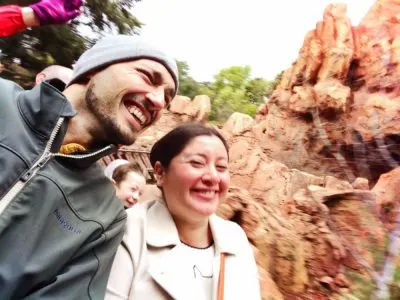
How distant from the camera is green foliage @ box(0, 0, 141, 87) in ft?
16.1

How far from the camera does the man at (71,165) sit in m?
1.01

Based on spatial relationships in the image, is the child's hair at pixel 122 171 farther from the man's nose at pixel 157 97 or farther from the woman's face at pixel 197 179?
the man's nose at pixel 157 97

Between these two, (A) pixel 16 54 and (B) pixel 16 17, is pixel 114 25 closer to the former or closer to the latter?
(A) pixel 16 54

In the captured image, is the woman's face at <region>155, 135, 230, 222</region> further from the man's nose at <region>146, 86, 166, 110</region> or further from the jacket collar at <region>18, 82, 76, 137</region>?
the jacket collar at <region>18, 82, 76, 137</region>

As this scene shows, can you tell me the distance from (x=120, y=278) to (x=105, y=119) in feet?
1.88

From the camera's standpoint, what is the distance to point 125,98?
1.33m

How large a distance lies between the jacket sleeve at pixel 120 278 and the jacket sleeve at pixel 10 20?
6.17 ft

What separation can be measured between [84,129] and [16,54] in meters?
4.51

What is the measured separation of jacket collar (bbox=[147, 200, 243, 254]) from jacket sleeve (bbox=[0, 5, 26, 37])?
1720 millimetres

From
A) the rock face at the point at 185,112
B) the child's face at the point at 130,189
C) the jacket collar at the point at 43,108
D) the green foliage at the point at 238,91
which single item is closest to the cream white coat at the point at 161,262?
the jacket collar at the point at 43,108

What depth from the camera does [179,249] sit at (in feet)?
4.42

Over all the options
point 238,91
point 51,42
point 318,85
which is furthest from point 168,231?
point 238,91

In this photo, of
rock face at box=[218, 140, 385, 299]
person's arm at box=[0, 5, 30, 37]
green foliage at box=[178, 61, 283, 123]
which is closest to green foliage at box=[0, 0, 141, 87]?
person's arm at box=[0, 5, 30, 37]

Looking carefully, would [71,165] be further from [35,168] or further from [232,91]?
[232,91]
